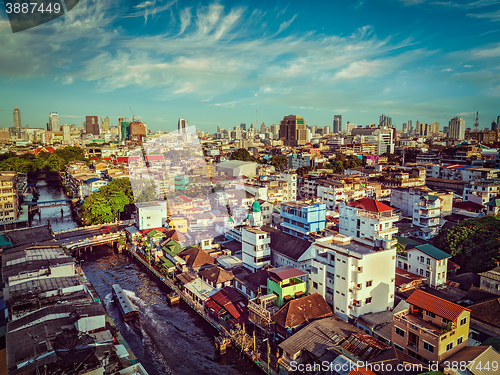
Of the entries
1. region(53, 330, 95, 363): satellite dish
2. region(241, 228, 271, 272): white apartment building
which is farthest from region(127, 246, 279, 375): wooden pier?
region(53, 330, 95, 363): satellite dish

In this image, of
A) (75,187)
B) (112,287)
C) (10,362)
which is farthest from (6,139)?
(10,362)

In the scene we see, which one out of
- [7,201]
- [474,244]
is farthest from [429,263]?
[7,201]

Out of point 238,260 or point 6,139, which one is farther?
point 6,139

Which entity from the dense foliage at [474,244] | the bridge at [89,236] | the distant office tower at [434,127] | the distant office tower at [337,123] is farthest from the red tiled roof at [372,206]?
the distant office tower at [337,123]

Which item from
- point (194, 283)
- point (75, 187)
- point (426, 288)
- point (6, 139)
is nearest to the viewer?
point (426, 288)

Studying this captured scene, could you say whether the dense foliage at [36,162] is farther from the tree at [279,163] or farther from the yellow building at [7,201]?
the tree at [279,163]

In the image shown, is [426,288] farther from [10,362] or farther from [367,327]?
[10,362]
